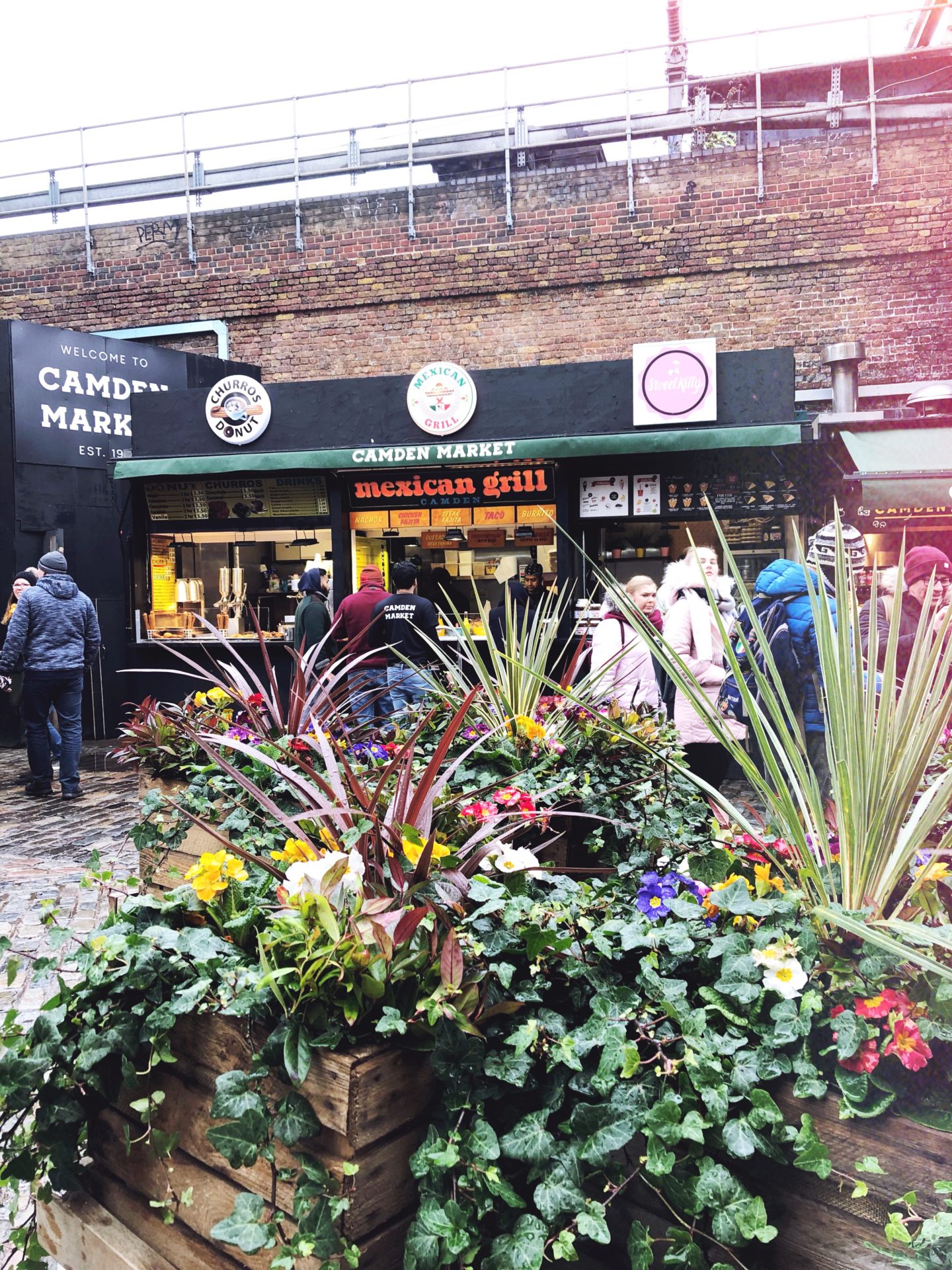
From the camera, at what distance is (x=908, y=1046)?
131cm

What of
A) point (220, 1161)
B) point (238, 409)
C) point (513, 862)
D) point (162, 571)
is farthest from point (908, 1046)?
point (162, 571)

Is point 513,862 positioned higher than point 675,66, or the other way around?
point 675,66

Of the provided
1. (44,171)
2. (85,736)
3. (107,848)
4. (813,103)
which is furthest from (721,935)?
(44,171)

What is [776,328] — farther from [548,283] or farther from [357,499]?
[357,499]

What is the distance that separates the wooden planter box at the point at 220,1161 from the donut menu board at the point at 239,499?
29.1ft

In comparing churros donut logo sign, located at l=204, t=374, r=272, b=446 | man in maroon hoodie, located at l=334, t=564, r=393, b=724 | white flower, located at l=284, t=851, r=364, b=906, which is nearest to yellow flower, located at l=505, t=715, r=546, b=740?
white flower, located at l=284, t=851, r=364, b=906

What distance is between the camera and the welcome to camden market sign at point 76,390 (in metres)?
10.2

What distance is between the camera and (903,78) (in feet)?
38.4

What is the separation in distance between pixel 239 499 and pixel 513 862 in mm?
9184

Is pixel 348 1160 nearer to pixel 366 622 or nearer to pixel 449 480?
pixel 366 622

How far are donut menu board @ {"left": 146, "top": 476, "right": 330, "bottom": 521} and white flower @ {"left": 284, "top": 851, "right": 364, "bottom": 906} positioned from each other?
8.84 meters

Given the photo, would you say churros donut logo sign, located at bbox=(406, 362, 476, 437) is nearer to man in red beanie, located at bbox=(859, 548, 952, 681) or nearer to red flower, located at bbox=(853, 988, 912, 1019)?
man in red beanie, located at bbox=(859, 548, 952, 681)

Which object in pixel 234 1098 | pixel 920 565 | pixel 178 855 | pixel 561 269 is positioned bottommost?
pixel 178 855

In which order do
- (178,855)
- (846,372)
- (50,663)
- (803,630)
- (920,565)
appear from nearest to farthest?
(178,855) → (803,630) → (920,565) → (50,663) → (846,372)
